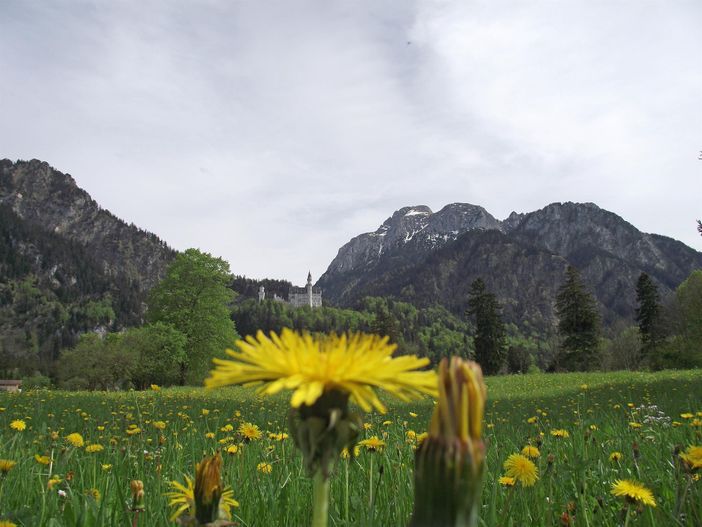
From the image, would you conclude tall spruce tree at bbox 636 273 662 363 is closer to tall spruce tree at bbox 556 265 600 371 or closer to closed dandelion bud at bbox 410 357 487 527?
tall spruce tree at bbox 556 265 600 371

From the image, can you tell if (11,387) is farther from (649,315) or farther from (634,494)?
(649,315)

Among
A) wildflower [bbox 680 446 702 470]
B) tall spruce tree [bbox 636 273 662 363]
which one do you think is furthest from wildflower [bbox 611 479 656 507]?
tall spruce tree [bbox 636 273 662 363]

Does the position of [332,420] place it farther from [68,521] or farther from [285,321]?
[285,321]

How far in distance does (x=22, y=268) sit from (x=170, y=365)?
18965 centimetres

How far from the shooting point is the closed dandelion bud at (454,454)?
0.67 metres

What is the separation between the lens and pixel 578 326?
170 ft

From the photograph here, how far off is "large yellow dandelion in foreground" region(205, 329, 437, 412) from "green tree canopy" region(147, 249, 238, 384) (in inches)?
1393

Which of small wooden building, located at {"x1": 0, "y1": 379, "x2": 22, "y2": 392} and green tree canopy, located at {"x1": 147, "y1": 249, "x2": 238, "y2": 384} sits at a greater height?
green tree canopy, located at {"x1": 147, "y1": 249, "x2": 238, "y2": 384}

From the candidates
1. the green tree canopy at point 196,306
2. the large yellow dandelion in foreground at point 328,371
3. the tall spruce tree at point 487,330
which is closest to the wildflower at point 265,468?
the large yellow dandelion in foreground at point 328,371

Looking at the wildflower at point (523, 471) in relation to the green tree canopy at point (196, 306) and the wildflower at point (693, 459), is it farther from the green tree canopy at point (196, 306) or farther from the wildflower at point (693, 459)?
the green tree canopy at point (196, 306)

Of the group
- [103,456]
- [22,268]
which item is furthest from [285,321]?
[103,456]

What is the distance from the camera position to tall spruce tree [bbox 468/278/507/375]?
2217 inches

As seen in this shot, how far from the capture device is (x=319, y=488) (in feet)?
2.39

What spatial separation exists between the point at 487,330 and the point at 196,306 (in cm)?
3554
